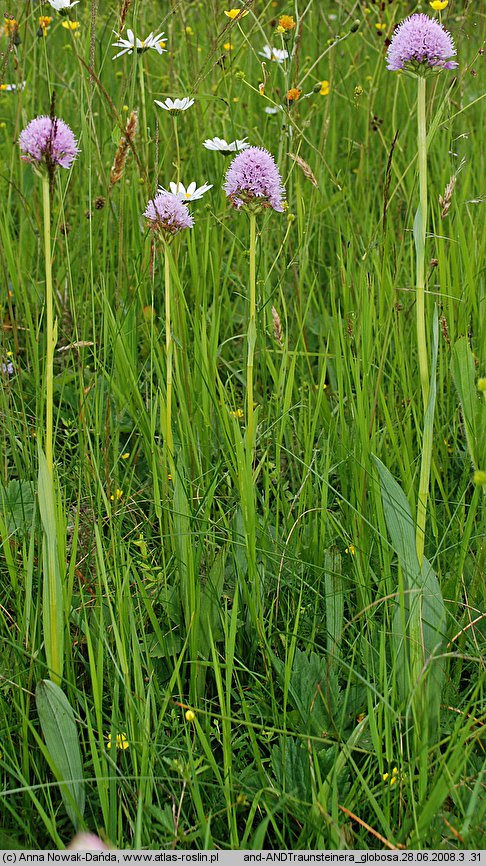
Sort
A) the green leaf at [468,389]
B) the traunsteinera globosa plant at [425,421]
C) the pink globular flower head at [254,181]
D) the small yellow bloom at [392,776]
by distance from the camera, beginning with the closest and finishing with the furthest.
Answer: the small yellow bloom at [392,776], the traunsteinera globosa plant at [425,421], the pink globular flower head at [254,181], the green leaf at [468,389]

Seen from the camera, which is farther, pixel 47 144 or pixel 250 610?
pixel 250 610

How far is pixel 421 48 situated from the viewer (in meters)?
1.11

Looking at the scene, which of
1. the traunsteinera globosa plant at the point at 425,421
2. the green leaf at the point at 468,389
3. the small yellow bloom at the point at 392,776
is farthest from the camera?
the green leaf at the point at 468,389

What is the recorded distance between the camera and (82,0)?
3541mm

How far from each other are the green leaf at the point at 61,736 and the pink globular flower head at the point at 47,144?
0.65m

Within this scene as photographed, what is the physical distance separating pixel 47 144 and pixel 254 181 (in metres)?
0.38

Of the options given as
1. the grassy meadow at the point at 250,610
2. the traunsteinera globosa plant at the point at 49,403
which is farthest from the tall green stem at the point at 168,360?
the traunsteinera globosa plant at the point at 49,403

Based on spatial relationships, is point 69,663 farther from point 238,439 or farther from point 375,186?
point 375,186

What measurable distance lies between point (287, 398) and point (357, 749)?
2.15ft

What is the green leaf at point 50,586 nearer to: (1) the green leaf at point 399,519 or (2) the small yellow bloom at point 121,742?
(2) the small yellow bloom at point 121,742

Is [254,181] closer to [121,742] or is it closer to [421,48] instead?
[421,48]

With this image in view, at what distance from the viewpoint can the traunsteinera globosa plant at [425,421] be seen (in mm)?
1091

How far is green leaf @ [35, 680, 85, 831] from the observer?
101 centimetres

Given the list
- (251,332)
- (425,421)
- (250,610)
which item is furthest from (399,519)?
(251,332)
